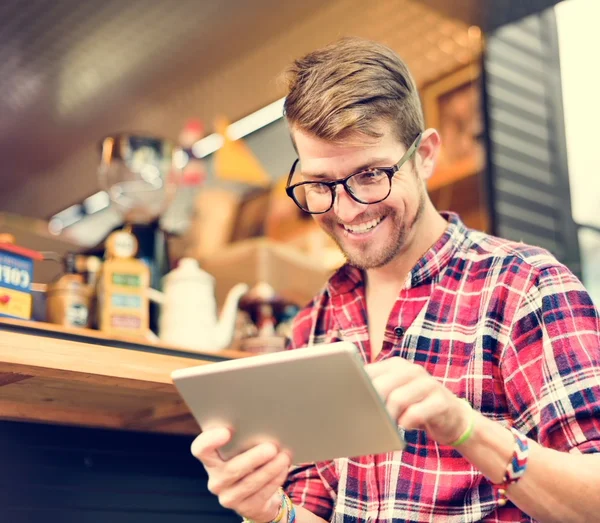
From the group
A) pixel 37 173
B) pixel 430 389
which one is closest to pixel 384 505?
pixel 430 389

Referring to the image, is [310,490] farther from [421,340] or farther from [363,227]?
[363,227]

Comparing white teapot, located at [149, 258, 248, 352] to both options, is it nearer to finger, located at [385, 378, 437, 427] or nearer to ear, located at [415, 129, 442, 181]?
ear, located at [415, 129, 442, 181]

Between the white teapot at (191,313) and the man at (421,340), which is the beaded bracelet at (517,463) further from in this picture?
the white teapot at (191,313)

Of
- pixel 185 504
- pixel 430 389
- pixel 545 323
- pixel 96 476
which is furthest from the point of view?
pixel 185 504

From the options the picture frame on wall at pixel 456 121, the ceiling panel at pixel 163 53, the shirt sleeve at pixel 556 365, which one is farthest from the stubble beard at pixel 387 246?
the ceiling panel at pixel 163 53

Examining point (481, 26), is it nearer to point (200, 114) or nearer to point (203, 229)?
point (203, 229)

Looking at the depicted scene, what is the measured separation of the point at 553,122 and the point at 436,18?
670 millimetres

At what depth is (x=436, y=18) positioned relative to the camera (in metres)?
2.80

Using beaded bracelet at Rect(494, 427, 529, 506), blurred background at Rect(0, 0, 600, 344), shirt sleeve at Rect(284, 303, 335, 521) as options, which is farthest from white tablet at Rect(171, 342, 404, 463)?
blurred background at Rect(0, 0, 600, 344)

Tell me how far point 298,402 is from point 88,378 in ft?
1.77

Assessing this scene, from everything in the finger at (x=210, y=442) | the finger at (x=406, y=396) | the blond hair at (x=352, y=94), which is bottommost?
the finger at (x=210, y=442)

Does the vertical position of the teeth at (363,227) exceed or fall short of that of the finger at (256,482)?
it exceeds it

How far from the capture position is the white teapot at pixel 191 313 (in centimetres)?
177

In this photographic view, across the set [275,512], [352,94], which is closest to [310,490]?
[275,512]
